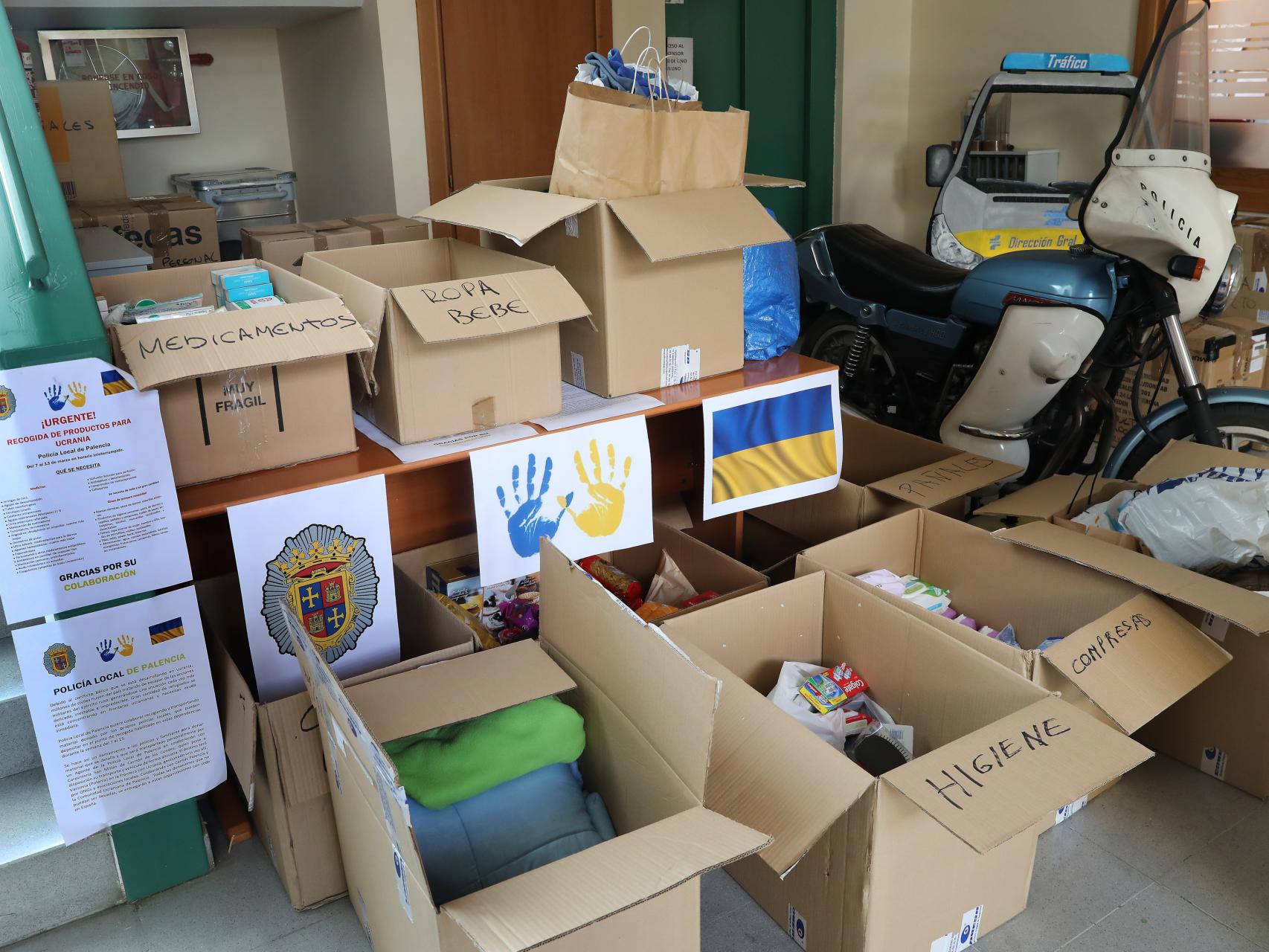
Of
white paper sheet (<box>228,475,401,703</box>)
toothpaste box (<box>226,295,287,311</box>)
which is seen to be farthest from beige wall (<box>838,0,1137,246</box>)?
white paper sheet (<box>228,475,401,703</box>)

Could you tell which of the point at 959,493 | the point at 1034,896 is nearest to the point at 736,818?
the point at 1034,896

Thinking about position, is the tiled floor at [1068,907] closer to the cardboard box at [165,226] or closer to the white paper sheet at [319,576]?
the white paper sheet at [319,576]

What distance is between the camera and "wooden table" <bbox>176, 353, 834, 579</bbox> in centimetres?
173

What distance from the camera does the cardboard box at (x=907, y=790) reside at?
1409mm

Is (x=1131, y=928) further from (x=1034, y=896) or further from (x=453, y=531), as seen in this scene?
(x=453, y=531)

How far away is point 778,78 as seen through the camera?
4.86 meters

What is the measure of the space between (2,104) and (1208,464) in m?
2.38

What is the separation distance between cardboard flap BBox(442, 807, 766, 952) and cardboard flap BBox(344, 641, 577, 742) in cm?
39

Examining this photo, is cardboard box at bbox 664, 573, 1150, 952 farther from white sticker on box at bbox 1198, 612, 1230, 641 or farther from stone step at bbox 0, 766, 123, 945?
stone step at bbox 0, 766, 123, 945

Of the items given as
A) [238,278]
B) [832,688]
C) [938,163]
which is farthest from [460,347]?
[938,163]

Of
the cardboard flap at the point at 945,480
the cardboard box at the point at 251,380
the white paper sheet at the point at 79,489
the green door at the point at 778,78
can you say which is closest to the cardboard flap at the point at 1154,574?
the cardboard flap at the point at 945,480

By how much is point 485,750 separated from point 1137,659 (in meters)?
1.12

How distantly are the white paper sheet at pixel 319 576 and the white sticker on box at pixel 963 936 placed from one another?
41.4 inches

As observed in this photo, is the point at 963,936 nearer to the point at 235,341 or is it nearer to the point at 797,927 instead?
the point at 797,927
